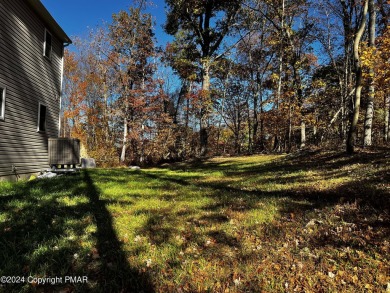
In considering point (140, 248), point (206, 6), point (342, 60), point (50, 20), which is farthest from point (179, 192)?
point (342, 60)

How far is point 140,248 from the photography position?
3.48 metres

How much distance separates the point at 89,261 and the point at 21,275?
693 millimetres

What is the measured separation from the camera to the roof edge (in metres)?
11.0

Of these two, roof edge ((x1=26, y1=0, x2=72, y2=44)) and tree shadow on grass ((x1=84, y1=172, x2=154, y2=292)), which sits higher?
roof edge ((x1=26, y1=0, x2=72, y2=44))

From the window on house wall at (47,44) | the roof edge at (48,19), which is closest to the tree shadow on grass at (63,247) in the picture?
the roof edge at (48,19)

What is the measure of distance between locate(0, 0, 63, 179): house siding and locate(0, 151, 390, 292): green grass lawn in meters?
5.04

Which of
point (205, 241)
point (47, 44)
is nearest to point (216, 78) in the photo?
point (47, 44)

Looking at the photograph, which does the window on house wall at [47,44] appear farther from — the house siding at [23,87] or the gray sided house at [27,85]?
the house siding at [23,87]

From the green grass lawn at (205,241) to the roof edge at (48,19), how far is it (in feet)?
30.2

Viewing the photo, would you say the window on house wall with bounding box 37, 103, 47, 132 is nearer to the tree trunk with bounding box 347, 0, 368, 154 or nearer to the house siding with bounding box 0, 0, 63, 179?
the house siding with bounding box 0, 0, 63, 179

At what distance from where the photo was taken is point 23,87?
10.7 m

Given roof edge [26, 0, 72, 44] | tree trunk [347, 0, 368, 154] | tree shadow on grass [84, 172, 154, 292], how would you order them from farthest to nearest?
1. roof edge [26, 0, 72, 44]
2. tree trunk [347, 0, 368, 154]
3. tree shadow on grass [84, 172, 154, 292]

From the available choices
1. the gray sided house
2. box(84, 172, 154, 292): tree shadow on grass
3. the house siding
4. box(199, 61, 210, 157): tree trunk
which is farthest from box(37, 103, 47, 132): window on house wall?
box(199, 61, 210, 157): tree trunk

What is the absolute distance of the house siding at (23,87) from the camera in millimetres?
9469
